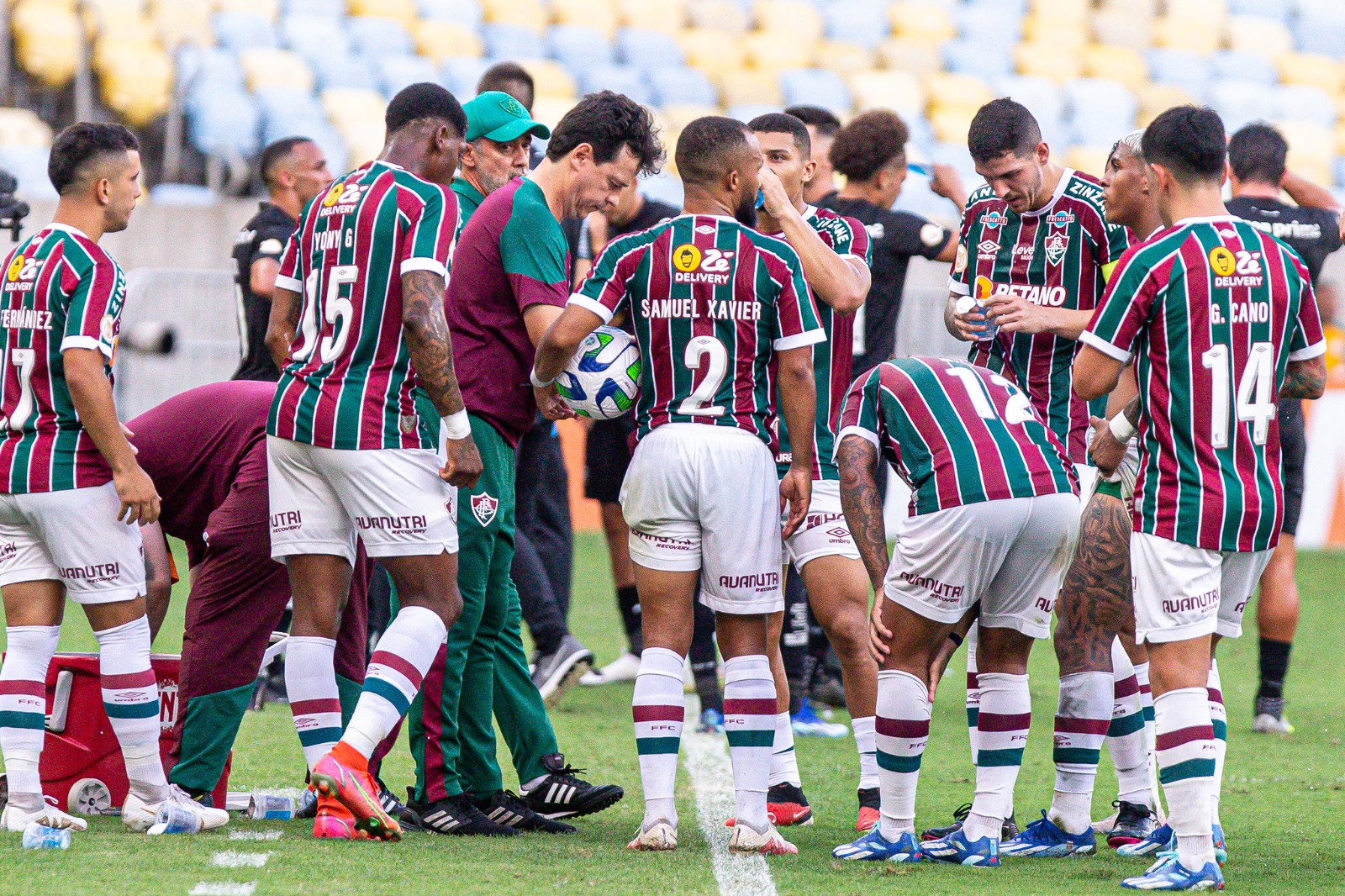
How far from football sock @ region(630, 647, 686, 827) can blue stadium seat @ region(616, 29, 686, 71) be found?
14.9 meters

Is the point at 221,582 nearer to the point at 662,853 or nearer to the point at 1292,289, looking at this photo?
the point at 662,853

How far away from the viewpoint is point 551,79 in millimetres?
17453

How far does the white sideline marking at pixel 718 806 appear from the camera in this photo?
3801 millimetres

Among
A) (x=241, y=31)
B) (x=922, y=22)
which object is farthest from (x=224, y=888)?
(x=922, y=22)

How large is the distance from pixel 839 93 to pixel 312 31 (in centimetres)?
601

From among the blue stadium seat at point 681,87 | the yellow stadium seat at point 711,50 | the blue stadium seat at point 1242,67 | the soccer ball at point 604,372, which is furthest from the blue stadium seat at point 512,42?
the soccer ball at point 604,372

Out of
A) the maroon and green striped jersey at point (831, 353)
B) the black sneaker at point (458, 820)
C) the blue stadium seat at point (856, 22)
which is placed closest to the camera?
the black sneaker at point (458, 820)

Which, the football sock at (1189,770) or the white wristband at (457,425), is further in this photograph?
the white wristband at (457,425)

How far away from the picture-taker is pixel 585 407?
4402 millimetres

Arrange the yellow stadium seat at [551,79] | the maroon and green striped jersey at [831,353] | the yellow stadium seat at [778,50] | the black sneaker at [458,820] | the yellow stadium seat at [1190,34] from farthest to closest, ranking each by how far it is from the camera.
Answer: the yellow stadium seat at [1190,34] < the yellow stadium seat at [778,50] < the yellow stadium seat at [551,79] < the maroon and green striped jersey at [831,353] < the black sneaker at [458,820]

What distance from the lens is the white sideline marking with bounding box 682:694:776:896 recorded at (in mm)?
3801

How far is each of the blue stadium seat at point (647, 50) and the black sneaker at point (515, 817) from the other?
14.7 m

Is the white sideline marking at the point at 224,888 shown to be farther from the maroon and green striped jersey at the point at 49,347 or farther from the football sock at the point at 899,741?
the football sock at the point at 899,741

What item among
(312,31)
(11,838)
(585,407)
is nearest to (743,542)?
(585,407)
